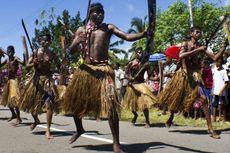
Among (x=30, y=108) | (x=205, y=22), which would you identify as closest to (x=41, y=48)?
(x=30, y=108)

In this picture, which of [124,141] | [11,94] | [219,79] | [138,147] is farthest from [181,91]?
[11,94]

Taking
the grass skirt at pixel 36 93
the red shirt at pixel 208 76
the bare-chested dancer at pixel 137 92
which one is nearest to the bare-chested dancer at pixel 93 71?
the grass skirt at pixel 36 93

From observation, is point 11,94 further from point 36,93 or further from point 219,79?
point 219,79

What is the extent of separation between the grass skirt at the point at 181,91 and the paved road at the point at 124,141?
18.9 inches

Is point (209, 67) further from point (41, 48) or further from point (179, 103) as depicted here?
point (41, 48)

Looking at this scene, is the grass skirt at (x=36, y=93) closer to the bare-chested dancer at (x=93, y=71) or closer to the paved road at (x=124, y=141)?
the paved road at (x=124, y=141)

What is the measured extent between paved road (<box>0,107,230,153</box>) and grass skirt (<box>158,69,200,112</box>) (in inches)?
18.9

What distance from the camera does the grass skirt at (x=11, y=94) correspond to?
1070cm

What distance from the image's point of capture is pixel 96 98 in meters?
6.13

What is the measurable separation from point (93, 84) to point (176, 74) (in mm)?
2463

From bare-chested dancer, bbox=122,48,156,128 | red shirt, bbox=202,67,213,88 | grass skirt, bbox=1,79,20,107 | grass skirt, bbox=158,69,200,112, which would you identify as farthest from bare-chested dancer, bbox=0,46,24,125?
red shirt, bbox=202,67,213,88

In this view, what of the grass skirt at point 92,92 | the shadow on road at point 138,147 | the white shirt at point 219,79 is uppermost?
the white shirt at point 219,79

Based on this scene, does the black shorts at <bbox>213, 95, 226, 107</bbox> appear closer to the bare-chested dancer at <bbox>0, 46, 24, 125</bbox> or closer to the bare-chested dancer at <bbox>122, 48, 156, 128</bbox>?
the bare-chested dancer at <bbox>122, 48, 156, 128</bbox>

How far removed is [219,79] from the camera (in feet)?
35.3
